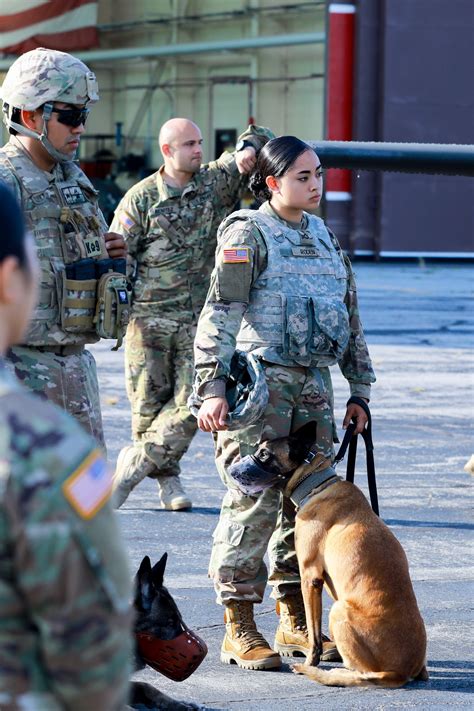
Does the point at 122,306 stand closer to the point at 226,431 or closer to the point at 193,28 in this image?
the point at 226,431

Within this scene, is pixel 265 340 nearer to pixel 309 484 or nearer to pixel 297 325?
pixel 297 325

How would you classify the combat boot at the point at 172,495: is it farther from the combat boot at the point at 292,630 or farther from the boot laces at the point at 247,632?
the boot laces at the point at 247,632

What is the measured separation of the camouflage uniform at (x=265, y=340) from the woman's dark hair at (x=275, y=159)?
106 millimetres

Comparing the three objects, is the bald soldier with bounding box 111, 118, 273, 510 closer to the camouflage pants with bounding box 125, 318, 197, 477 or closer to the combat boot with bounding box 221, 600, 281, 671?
the camouflage pants with bounding box 125, 318, 197, 477

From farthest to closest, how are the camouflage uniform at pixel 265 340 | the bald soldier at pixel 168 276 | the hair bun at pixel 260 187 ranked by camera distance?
the bald soldier at pixel 168 276
the hair bun at pixel 260 187
the camouflage uniform at pixel 265 340

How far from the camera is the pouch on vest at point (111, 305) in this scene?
14.5 ft

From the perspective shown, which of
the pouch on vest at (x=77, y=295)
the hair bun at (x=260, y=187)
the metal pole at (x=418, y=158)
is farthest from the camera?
the hair bun at (x=260, y=187)

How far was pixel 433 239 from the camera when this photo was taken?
2609 centimetres

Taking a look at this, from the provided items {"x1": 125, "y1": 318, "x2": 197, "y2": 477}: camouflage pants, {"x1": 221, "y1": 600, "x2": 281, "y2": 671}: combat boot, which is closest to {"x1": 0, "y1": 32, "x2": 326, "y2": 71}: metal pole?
{"x1": 125, "y1": 318, "x2": 197, "y2": 477}: camouflage pants

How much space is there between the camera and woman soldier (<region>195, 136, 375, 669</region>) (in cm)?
461

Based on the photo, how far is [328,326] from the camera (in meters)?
4.70

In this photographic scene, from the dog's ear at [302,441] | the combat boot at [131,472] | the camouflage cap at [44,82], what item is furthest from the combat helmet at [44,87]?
the combat boot at [131,472]

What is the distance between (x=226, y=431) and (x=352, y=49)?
71.6 feet


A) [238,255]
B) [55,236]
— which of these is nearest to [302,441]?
[238,255]
